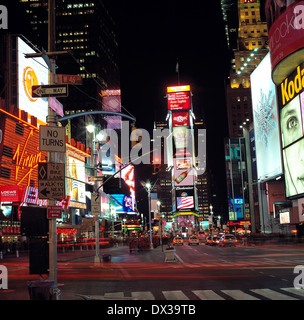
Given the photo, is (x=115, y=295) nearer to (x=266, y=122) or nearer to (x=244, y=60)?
(x=266, y=122)

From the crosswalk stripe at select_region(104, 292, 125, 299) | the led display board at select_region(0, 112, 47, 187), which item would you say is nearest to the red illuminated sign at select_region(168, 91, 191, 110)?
the led display board at select_region(0, 112, 47, 187)

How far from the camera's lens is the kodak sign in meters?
52.6

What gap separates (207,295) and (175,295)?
3.50 feet

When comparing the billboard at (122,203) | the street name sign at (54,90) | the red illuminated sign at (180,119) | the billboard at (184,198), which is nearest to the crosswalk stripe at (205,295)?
the street name sign at (54,90)

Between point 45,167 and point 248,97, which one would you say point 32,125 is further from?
point 248,97

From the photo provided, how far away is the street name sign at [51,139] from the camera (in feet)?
40.2

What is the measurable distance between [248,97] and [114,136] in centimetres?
5668

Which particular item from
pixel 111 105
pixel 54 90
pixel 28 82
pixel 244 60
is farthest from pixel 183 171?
pixel 54 90

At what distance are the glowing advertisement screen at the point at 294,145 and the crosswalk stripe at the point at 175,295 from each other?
4143cm

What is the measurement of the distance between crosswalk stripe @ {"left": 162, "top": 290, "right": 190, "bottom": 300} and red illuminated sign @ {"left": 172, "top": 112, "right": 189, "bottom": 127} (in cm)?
17019

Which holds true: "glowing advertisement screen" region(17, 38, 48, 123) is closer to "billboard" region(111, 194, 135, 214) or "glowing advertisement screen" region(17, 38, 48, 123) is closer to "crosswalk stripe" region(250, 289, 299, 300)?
"crosswalk stripe" region(250, 289, 299, 300)

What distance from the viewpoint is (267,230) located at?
99.0m

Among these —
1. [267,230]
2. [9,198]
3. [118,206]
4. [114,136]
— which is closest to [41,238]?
[9,198]

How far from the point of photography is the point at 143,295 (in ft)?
46.5
